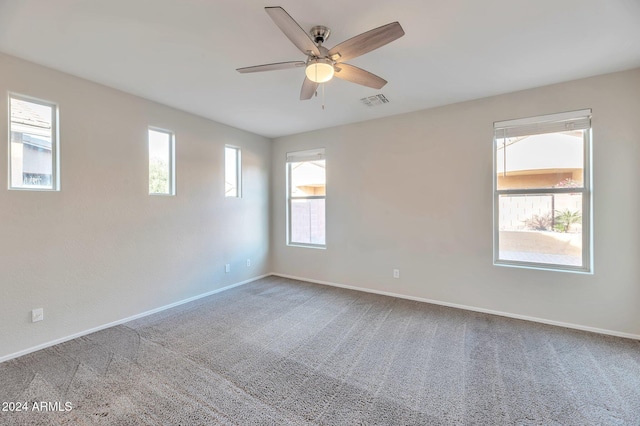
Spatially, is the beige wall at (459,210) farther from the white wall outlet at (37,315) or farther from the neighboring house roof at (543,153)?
the white wall outlet at (37,315)

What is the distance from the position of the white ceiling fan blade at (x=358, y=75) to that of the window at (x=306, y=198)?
7.77 feet

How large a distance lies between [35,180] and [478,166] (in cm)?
474

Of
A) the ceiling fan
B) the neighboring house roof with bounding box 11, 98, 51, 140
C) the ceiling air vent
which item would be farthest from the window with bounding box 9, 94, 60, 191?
the ceiling air vent


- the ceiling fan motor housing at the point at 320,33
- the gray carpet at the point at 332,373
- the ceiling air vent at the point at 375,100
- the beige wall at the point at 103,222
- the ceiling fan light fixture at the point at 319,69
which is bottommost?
the gray carpet at the point at 332,373

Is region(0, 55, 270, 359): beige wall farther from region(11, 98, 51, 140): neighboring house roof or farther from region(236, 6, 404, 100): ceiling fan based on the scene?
region(236, 6, 404, 100): ceiling fan

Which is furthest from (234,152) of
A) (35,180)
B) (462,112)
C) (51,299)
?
(462,112)

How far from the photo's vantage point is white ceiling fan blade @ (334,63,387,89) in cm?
201

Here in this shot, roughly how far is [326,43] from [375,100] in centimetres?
132

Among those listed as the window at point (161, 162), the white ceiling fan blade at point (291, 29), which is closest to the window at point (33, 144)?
the window at point (161, 162)

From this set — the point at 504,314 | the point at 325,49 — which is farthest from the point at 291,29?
the point at 504,314

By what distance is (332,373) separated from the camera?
83.8 inches

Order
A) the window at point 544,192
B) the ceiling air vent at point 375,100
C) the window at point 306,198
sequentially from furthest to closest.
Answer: the window at point 306,198 < the ceiling air vent at point 375,100 < the window at point 544,192

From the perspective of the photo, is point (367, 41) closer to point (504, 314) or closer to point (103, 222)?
point (103, 222)

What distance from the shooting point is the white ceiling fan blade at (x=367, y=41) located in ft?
5.07
